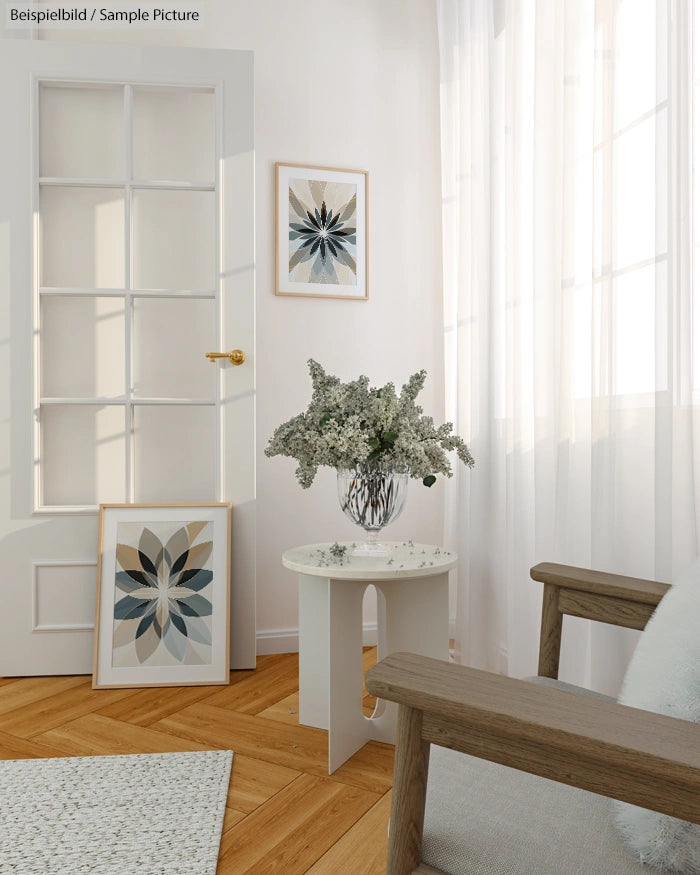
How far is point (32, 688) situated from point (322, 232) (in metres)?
1.83

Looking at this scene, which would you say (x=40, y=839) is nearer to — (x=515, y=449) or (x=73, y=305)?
(x=515, y=449)

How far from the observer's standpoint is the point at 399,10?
8.32 ft

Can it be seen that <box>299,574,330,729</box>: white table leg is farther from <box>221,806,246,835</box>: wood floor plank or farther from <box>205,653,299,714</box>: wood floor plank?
<box>221,806,246,835</box>: wood floor plank

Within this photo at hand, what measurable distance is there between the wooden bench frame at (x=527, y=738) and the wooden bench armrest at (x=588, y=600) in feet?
1.52

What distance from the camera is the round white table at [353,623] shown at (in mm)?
1623

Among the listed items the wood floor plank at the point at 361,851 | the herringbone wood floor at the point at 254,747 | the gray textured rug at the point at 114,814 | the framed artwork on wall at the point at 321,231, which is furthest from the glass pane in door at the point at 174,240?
the wood floor plank at the point at 361,851

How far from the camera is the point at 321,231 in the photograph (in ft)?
8.18

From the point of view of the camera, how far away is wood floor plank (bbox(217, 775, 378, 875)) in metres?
1.26

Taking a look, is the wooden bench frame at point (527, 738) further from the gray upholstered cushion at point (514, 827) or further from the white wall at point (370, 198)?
the white wall at point (370, 198)

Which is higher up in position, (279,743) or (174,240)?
(174,240)

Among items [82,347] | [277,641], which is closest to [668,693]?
[277,641]

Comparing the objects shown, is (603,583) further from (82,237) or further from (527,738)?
(82,237)

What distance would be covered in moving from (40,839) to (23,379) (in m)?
1.39

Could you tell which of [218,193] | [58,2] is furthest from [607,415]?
[58,2]
